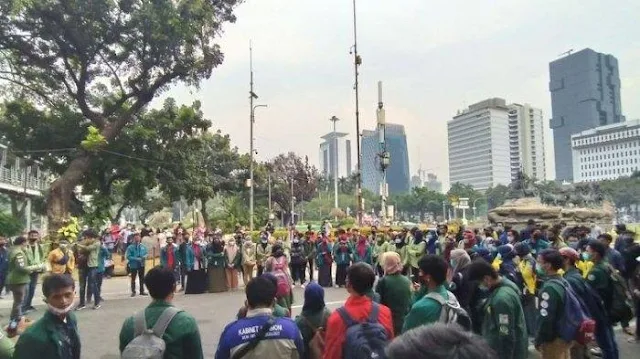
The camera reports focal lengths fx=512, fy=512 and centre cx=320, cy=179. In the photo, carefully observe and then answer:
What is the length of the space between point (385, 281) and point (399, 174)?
146 metres

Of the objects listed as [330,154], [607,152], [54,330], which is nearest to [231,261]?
[54,330]

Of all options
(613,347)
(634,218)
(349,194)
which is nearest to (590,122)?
(634,218)

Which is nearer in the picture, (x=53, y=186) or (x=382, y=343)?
(x=382, y=343)

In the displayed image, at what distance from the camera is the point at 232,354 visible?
3.37 meters

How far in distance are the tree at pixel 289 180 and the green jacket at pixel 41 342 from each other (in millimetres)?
50616

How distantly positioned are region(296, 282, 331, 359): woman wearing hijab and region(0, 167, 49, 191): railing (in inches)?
1391

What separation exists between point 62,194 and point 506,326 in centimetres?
2380

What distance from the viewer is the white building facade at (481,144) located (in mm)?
121438

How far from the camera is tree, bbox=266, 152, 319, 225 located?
2168 inches

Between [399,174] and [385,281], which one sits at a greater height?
[399,174]

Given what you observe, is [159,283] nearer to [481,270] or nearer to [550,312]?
[481,270]

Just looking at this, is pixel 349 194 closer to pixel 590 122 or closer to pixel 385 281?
pixel 385 281

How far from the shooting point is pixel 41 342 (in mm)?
3178

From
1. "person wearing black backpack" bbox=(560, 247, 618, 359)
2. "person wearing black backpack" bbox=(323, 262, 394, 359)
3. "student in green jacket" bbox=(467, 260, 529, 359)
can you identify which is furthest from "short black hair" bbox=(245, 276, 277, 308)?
"person wearing black backpack" bbox=(560, 247, 618, 359)
